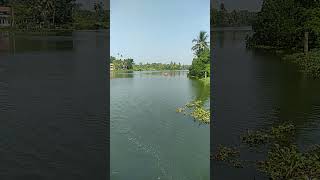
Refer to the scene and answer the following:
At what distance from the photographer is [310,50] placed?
86.0 feet

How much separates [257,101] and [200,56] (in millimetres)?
5654

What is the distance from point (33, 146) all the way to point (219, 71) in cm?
1265

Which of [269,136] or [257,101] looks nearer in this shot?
[269,136]

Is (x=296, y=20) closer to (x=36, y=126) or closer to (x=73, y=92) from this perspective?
(x=73, y=92)

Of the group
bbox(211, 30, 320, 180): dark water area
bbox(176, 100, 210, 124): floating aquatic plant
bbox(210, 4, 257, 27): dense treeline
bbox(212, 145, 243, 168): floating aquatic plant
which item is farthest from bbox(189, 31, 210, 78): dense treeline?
bbox(210, 4, 257, 27): dense treeline

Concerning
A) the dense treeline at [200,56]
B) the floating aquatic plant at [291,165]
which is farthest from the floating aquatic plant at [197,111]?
the floating aquatic plant at [291,165]

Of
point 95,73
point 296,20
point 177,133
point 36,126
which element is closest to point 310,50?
point 296,20

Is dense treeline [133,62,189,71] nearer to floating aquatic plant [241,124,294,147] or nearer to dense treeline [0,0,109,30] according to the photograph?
floating aquatic plant [241,124,294,147]

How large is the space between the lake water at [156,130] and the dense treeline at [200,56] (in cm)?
42

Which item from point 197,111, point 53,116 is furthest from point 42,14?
point 197,111

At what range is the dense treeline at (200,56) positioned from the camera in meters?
10.7

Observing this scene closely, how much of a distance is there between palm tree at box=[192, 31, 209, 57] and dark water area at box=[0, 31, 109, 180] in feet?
11.6

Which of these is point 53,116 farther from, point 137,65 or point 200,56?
point 200,56

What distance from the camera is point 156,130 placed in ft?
42.4
